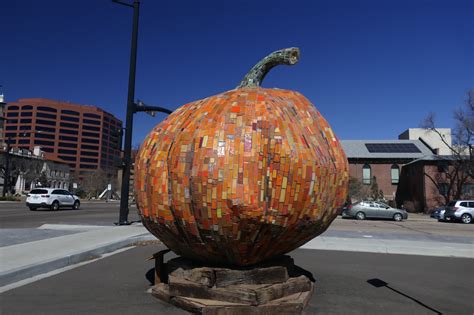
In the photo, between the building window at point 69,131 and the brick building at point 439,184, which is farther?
the building window at point 69,131

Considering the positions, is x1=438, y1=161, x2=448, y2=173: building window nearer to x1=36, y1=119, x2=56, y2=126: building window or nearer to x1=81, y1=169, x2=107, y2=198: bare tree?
x1=81, y1=169, x2=107, y2=198: bare tree

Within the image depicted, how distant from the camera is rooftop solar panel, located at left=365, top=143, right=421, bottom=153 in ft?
174

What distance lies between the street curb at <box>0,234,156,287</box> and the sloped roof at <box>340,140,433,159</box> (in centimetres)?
4551

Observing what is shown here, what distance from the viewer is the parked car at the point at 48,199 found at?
1029 inches

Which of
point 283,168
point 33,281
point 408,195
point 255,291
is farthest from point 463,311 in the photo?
point 408,195

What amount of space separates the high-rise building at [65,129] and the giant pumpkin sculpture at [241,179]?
126360 millimetres

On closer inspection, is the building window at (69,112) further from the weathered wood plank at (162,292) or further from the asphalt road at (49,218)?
the weathered wood plank at (162,292)

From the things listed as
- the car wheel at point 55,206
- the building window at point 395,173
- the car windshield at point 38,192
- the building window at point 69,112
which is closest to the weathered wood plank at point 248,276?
the car wheel at point 55,206

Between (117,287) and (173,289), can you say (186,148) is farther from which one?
(117,287)

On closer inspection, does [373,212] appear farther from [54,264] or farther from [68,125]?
[68,125]

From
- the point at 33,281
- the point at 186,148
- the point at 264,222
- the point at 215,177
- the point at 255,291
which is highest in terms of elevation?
the point at 186,148

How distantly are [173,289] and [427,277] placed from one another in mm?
4624

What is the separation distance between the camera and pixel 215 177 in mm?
3826

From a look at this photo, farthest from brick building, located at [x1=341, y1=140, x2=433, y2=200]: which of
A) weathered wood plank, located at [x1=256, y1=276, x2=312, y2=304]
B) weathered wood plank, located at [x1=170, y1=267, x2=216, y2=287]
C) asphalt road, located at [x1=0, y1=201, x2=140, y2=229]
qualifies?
weathered wood plank, located at [x1=170, y1=267, x2=216, y2=287]
